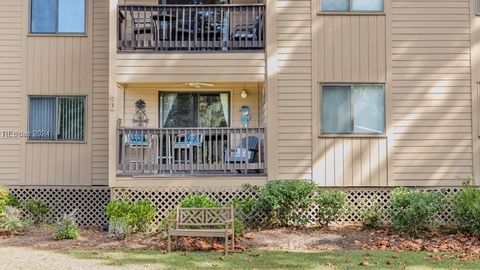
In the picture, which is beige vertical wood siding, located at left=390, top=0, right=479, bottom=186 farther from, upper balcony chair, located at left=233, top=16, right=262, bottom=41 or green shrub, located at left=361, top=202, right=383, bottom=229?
upper balcony chair, located at left=233, top=16, right=262, bottom=41

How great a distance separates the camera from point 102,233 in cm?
1222

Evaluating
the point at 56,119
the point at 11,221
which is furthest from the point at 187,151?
the point at 11,221

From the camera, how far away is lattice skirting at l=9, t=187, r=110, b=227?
533 inches

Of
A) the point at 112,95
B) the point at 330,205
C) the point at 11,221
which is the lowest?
the point at 11,221

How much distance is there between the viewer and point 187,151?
12.1 m

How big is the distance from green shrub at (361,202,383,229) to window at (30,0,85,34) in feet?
27.9

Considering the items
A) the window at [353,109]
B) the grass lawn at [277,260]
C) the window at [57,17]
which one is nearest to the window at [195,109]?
the window at [353,109]

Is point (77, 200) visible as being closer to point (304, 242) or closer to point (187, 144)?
point (187, 144)

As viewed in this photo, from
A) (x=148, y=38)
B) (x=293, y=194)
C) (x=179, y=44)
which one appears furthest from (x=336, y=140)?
(x=148, y=38)

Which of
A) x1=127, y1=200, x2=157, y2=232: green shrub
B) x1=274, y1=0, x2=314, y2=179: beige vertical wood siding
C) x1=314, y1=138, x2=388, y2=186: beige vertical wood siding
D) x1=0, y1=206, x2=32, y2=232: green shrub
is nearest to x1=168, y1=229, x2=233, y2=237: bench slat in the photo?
x1=127, y1=200, x2=157, y2=232: green shrub

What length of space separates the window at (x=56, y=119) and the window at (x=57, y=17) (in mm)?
1801

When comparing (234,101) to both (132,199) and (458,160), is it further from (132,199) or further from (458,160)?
(458,160)

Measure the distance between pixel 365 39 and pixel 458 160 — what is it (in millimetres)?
3600

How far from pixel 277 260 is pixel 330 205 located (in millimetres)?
3011
